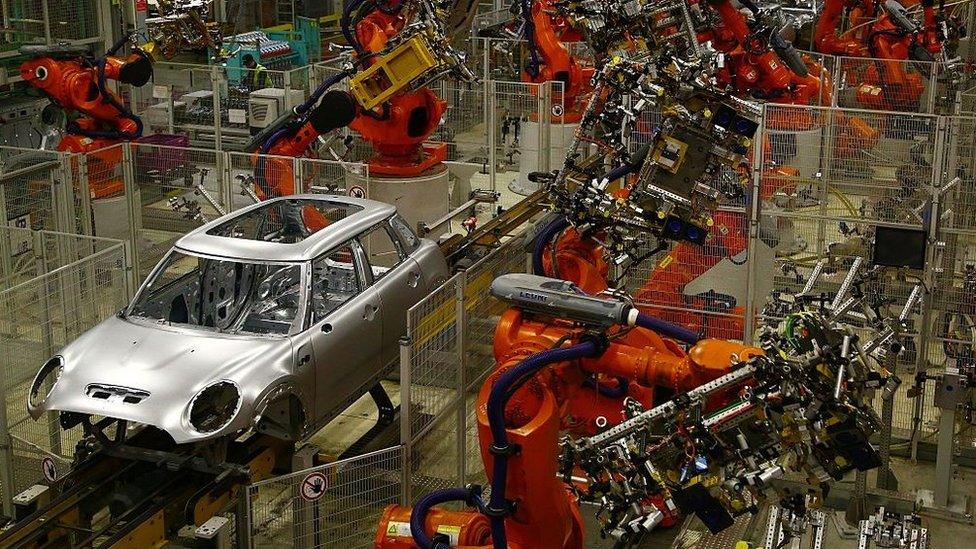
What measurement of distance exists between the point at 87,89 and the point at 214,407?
20.9 ft

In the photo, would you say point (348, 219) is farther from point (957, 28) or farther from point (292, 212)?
point (957, 28)

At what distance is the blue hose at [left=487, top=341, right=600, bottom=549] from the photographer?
5.53 metres

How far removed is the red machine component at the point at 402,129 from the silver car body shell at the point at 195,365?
3527 mm

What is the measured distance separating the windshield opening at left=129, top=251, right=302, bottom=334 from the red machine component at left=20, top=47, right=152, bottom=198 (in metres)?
4.61

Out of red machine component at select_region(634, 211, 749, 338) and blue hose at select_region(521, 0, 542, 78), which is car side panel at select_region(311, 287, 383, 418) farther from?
blue hose at select_region(521, 0, 542, 78)

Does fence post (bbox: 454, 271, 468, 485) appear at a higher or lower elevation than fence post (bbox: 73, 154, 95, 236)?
lower

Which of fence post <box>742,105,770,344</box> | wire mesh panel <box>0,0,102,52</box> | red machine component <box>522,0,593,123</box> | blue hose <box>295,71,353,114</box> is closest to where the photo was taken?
fence post <box>742,105,770,344</box>

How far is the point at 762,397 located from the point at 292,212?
13.9 ft

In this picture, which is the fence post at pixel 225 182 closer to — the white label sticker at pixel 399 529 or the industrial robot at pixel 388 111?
the industrial robot at pixel 388 111

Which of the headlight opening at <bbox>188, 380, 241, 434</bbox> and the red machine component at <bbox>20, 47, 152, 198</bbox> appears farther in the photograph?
the red machine component at <bbox>20, 47, 152, 198</bbox>

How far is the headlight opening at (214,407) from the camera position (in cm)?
671

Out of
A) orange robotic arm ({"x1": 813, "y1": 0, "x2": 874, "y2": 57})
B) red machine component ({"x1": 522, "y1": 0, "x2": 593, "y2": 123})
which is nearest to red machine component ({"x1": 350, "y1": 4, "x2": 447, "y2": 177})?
red machine component ({"x1": 522, "y1": 0, "x2": 593, "y2": 123})

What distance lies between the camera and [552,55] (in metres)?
13.8

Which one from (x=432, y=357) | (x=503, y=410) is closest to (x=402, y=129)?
(x=432, y=357)
